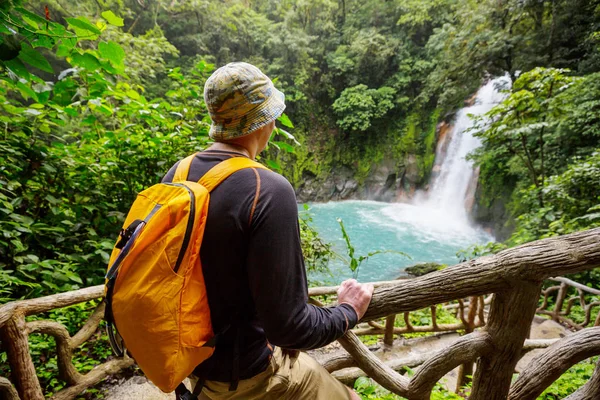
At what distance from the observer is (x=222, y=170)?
0.79 m

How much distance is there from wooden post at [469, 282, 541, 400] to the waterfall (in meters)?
12.7

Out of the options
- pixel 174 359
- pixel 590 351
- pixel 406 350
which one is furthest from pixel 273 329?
pixel 406 350

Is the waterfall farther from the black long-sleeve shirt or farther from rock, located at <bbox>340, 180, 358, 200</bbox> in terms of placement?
the black long-sleeve shirt

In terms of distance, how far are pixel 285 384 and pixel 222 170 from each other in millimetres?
726

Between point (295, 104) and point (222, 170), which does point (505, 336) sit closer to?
point (222, 170)

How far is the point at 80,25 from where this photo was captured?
1.38m

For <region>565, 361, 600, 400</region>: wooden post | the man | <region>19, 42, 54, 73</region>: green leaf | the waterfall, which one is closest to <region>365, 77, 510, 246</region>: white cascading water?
the waterfall

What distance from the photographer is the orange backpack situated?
71 centimetres

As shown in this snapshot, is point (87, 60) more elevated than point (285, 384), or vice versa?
point (87, 60)

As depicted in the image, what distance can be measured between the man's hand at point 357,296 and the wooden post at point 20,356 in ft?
6.87

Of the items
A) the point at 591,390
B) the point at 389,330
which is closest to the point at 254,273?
the point at 591,390

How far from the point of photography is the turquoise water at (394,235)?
349 inches

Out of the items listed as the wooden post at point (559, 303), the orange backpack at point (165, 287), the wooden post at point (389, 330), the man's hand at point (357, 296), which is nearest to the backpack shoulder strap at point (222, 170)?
the orange backpack at point (165, 287)

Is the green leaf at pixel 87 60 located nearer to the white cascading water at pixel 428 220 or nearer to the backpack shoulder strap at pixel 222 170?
the backpack shoulder strap at pixel 222 170
